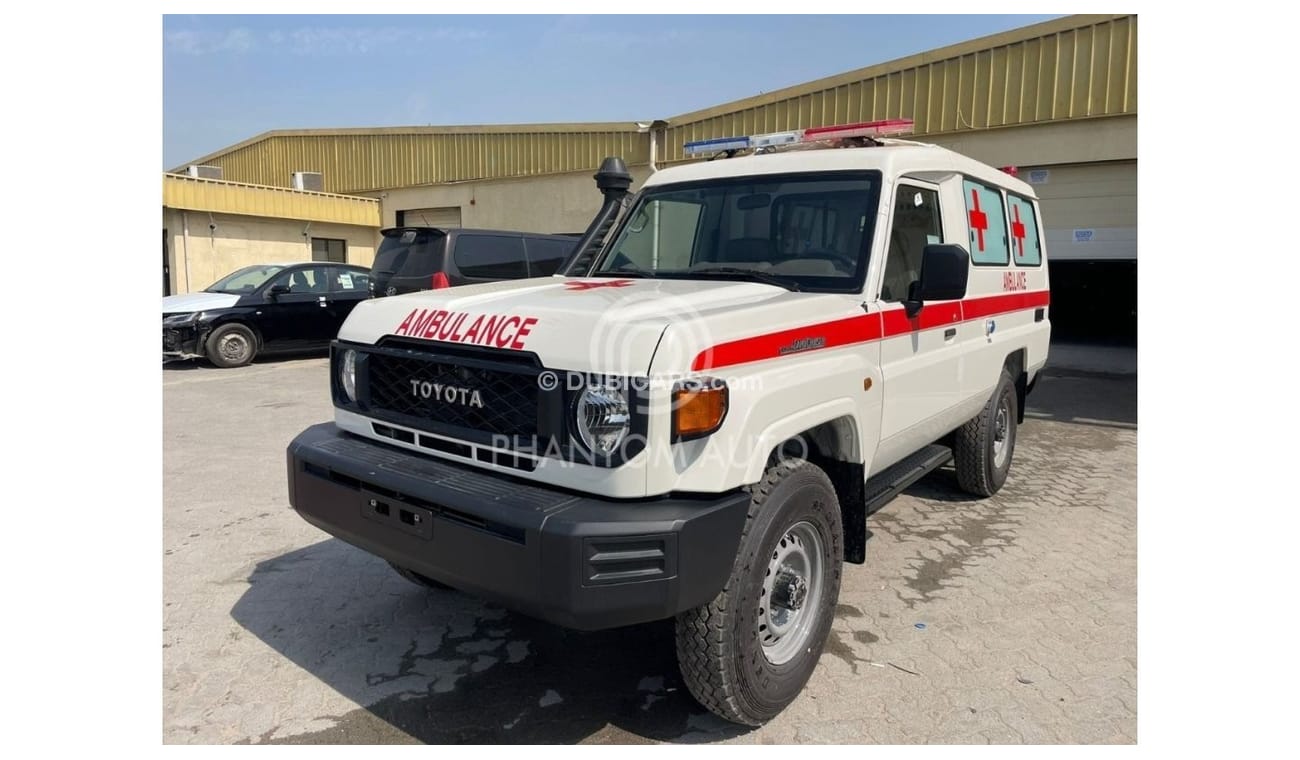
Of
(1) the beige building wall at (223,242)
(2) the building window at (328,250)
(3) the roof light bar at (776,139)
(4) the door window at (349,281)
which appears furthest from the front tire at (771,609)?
(2) the building window at (328,250)

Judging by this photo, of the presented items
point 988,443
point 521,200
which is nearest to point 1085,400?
point 988,443

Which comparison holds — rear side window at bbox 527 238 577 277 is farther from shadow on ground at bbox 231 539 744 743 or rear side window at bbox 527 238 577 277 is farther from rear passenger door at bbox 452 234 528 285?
shadow on ground at bbox 231 539 744 743

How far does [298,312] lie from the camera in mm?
12422

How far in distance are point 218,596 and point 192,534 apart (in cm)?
108

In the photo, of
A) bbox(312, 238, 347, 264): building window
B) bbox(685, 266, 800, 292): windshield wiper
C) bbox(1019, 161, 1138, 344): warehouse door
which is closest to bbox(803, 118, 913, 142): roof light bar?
bbox(685, 266, 800, 292): windshield wiper

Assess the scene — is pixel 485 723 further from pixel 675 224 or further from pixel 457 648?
pixel 675 224

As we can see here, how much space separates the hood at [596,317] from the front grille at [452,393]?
101 mm

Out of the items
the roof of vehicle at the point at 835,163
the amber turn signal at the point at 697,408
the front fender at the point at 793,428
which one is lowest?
the front fender at the point at 793,428

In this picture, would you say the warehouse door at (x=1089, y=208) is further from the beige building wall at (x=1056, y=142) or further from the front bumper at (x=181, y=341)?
the front bumper at (x=181, y=341)

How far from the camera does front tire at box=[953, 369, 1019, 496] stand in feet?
17.9

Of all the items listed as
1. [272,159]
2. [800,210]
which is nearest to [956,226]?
[800,210]

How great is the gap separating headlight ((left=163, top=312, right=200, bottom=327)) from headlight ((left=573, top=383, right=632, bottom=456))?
429 inches

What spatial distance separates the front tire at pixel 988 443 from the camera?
17.9 ft

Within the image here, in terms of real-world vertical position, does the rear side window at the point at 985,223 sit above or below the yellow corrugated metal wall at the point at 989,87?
below
